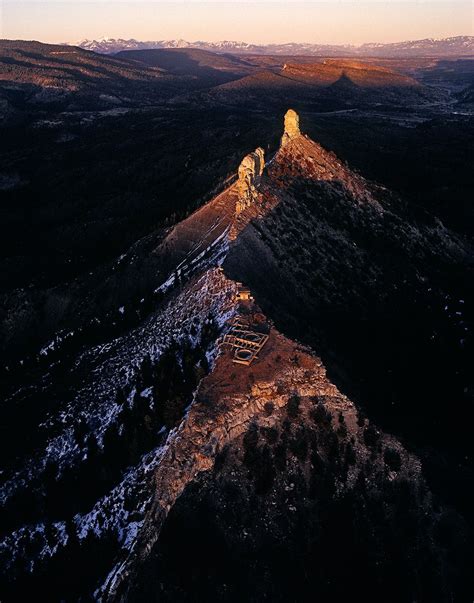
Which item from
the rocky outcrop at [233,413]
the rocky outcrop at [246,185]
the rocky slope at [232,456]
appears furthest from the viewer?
the rocky outcrop at [246,185]

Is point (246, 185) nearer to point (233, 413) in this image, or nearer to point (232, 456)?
point (233, 413)

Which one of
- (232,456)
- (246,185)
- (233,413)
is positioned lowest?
(232,456)

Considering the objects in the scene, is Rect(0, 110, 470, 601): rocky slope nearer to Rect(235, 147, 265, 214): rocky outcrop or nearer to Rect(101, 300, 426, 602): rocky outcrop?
Rect(101, 300, 426, 602): rocky outcrop

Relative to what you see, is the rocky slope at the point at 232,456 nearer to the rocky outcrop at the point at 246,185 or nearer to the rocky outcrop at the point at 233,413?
the rocky outcrop at the point at 233,413

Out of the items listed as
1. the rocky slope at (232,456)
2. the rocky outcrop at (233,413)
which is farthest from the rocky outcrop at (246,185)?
the rocky outcrop at (233,413)

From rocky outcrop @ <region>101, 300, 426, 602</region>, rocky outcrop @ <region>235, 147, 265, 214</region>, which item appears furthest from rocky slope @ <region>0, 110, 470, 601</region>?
rocky outcrop @ <region>235, 147, 265, 214</region>

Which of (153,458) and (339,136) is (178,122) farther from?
(153,458)

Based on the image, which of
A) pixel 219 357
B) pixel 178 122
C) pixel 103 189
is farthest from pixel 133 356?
pixel 178 122

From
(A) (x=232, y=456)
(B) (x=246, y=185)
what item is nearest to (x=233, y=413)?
(A) (x=232, y=456)

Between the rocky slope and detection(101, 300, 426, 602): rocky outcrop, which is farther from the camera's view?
detection(101, 300, 426, 602): rocky outcrop
